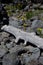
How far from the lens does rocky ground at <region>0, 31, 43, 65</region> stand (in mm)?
9523

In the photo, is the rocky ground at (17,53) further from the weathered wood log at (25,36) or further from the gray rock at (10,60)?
the weathered wood log at (25,36)

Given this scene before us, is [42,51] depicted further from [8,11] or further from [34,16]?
[8,11]

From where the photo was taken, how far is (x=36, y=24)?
13070mm

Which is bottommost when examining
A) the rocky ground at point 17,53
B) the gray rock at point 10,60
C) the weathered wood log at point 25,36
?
the rocky ground at point 17,53

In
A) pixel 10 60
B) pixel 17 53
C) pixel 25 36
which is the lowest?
pixel 17 53

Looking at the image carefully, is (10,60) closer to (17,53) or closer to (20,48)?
(17,53)

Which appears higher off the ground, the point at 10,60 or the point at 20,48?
the point at 10,60

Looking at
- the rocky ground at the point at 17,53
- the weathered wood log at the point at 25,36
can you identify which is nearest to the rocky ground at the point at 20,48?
the rocky ground at the point at 17,53

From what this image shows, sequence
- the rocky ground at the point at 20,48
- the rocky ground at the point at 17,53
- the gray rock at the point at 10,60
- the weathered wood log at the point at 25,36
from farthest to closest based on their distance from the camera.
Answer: the weathered wood log at the point at 25,36
the rocky ground at the point at 20,48
the rocky ground at the point at 17,53
the gray rock at the point at 10,60

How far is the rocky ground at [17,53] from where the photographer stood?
9523 mm

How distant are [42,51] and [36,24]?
286 cm

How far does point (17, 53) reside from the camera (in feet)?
34.3

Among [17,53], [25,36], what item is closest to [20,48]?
[17,53]

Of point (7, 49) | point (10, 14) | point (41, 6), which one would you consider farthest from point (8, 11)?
point (7, 49)
